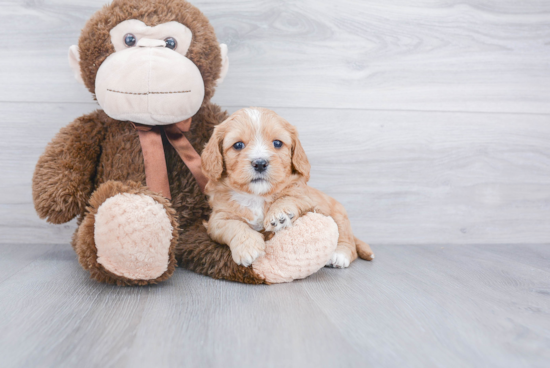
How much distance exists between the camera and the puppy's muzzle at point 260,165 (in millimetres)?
1059

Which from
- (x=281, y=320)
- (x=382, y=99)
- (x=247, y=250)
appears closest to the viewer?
(x=281, y=320)

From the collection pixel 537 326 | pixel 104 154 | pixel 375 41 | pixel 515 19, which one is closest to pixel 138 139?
pixel 104 154

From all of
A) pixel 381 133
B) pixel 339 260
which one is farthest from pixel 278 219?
pixel 381 133

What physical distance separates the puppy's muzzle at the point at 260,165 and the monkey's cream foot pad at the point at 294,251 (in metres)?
0.18

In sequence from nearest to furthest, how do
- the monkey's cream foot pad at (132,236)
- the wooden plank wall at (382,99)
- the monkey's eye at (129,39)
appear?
the monkey's cream foot pad at (132,236), the monkey's eye at (129,39), the wooden plank wall at (382,99)

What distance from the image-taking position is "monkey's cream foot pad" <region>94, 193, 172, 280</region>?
3.17ft

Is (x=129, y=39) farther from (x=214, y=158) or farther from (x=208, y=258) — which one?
(x=208, y=258)

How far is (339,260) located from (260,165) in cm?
47

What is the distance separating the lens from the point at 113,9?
119cm

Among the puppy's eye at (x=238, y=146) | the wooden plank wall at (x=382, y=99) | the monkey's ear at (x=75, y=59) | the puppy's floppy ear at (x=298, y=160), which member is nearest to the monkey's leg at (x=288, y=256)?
the puppy's floppy ear at (x=298, y=160)

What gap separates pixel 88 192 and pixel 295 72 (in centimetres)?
90

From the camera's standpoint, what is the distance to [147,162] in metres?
1.21

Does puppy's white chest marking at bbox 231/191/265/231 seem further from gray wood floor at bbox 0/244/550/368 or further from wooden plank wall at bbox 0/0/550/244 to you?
wooden plank wall at bbox 0/0/550/244

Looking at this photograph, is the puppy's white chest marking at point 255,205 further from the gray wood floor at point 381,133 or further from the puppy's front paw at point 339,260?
the puppy's front paw at point 339,260
